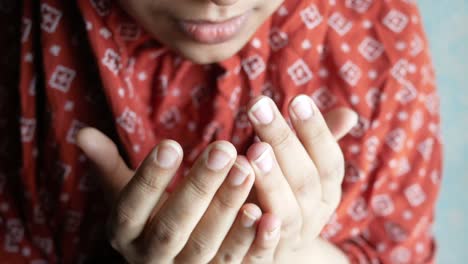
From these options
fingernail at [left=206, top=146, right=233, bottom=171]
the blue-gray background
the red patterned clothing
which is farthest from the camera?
the blue-gray background

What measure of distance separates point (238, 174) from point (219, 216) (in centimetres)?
5

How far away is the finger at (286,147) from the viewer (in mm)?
438

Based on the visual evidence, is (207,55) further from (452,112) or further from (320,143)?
(452,112)

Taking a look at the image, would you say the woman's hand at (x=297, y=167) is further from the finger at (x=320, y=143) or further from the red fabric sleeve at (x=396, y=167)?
the red fabric sleeve at (x=396, y=167)

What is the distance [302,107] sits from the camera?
18.0 inches

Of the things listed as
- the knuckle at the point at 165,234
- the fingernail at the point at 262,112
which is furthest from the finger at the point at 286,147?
the knuckle at the point at 165,234

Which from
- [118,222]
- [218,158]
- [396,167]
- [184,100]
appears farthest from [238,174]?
[396,167]

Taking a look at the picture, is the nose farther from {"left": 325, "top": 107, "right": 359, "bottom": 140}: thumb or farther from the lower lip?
{"left": 325, "top": 107, "right": 359, "bottom": 140}: thumb

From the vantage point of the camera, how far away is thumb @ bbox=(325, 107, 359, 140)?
54 cm

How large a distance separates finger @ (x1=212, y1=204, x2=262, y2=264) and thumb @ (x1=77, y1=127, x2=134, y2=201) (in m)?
0.13

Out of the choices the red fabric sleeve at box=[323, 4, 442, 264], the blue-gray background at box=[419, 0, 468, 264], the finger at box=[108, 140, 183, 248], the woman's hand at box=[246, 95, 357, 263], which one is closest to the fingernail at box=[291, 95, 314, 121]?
the woman's hand at box=[246, 95, 357, 263]

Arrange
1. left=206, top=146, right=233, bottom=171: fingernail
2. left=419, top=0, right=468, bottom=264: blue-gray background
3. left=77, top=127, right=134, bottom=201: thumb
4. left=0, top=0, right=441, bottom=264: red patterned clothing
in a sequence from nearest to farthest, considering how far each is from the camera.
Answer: left=206, top=146, right=233, bottom=171: fingernail → left=77, top=127, right=134, bottom=201: thumb → left=0, top=0, right=441, bottom=264: red patterned clothing → left=419, top=0, right=468, bottom=264: blue-gray background

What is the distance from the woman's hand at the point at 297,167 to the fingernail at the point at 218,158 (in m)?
0.03

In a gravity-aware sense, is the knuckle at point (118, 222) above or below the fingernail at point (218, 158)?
below
